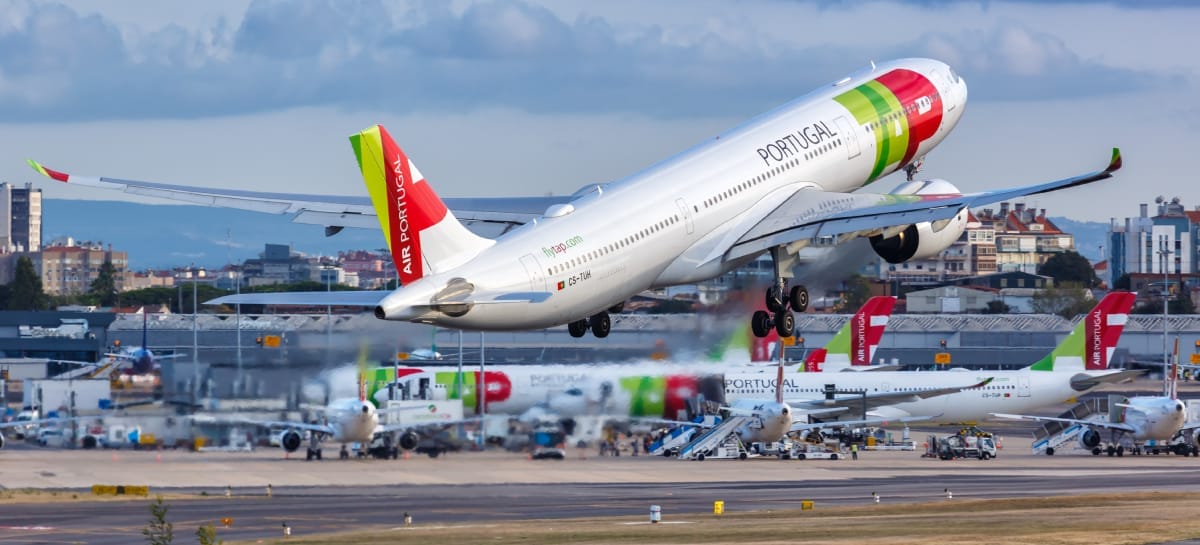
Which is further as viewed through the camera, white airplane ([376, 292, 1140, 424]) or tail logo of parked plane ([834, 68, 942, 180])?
white airplane ([376, 292, 1140, 424])

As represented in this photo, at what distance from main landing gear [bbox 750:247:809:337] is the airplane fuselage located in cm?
138

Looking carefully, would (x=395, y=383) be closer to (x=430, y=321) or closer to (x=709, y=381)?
(x=709, y=381)

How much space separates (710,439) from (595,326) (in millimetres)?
40177

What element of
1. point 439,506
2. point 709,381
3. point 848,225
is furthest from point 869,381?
point 848,225

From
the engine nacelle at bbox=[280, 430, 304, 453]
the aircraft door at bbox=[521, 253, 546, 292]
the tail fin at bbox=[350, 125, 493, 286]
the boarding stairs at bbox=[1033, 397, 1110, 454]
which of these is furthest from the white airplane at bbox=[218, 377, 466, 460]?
the boarding stairs at bbox=[1033, 397, 1110, 454]

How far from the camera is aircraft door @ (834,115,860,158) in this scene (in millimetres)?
54906

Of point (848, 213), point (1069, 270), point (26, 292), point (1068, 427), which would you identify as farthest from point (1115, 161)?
point (26, 292)

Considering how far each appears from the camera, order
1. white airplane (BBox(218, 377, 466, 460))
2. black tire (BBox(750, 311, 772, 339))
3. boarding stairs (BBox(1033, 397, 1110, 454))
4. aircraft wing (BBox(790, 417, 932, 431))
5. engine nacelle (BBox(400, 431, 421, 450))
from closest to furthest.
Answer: black tire (BBox(750, 311, 772, 339)) < white airplane (BBox(218, 377, 466, 460)) < engine nacelle (BBox(400, 431, 421, 450)) < aircraft wing (BBox(790, 417, 932, 431)) < boarding stairs (BBox(1033, 397, 1110, 454))

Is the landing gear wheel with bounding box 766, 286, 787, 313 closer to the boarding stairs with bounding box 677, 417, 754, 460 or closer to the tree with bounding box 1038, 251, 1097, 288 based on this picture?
the boarding stairs with bounding box 677, 417, 754, 460

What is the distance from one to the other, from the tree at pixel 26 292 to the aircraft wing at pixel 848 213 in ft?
415

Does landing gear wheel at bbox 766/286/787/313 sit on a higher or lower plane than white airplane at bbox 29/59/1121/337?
lower

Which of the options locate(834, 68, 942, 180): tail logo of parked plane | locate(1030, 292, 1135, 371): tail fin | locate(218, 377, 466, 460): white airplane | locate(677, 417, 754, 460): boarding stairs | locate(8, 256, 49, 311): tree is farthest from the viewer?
locate(8, 256, 49, 311): tree

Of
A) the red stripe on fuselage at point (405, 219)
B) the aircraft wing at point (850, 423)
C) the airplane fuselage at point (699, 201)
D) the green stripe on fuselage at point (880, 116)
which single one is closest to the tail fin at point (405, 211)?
the red stripe on fuselage at point (405, 219)

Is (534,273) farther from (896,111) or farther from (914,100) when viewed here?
(914,100)
